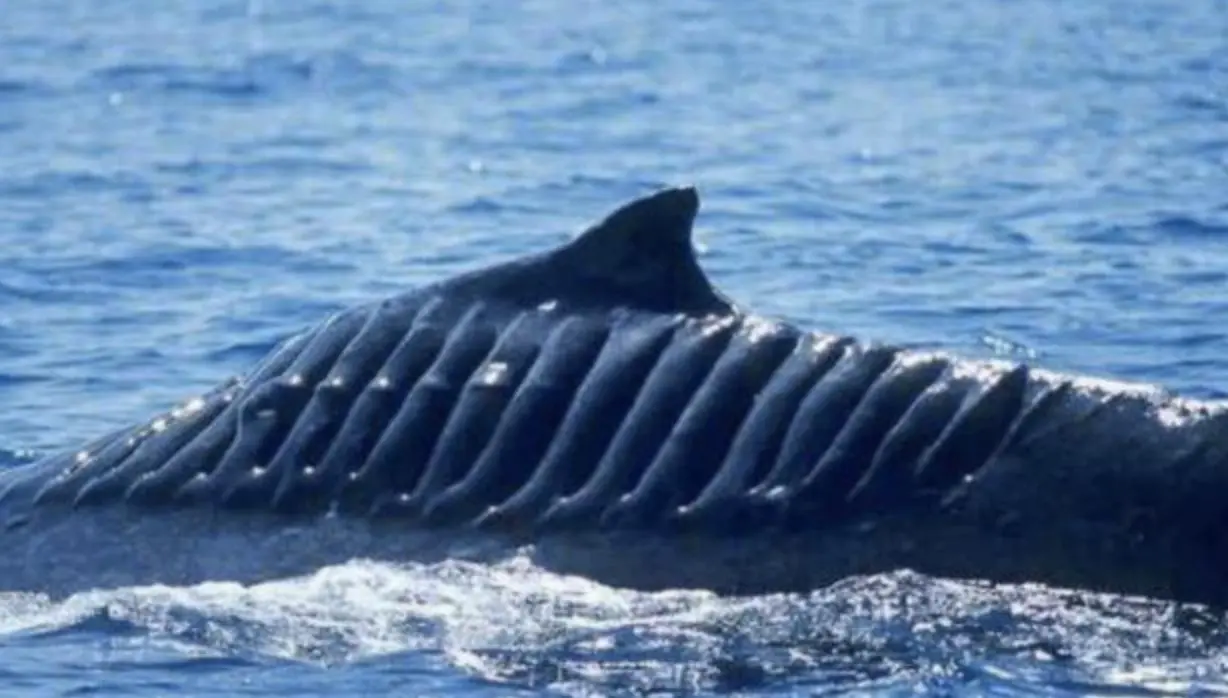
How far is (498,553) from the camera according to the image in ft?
36.7

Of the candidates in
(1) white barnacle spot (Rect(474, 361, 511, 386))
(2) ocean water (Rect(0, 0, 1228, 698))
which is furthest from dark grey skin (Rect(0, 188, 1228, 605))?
(2) ocean water (Rect(0, 0, 1228, 698))

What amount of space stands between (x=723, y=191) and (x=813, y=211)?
1.48 metres

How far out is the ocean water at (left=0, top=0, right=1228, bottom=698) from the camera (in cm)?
1066

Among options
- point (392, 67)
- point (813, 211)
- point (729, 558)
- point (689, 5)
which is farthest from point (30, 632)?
point (689, 5)

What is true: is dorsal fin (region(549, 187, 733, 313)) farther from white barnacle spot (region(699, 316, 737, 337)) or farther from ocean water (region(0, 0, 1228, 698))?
ocean water (region(0, 0, 1228, 698))

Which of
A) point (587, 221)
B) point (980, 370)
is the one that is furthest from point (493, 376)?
point (587, 221)

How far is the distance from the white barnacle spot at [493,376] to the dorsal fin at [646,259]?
12.8 inches

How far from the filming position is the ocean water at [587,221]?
420 inches

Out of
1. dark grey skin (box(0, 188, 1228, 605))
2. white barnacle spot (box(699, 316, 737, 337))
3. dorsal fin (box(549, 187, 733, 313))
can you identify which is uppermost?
dorsal fin (box(549, 187, 733, 313))

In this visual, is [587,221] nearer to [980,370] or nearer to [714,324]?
[714,324]

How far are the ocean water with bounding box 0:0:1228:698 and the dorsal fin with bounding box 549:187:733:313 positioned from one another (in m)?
0.95

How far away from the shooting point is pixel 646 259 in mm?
11406

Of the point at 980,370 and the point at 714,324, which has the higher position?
the point at 714,324

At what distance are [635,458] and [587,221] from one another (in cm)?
1225
